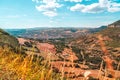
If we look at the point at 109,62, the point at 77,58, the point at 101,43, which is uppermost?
the point at 101,43

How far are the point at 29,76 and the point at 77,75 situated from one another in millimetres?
4351

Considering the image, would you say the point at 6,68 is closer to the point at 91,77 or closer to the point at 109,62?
the point at 109,62

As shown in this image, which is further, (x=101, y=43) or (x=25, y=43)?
(x=25, y=43)

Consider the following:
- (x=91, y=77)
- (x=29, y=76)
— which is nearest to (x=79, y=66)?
(x=91, y=77)

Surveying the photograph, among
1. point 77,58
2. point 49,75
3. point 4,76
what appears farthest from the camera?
point 77,58

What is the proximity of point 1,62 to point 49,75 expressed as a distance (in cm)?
157

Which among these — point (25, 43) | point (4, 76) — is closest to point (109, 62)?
point (4, 76)

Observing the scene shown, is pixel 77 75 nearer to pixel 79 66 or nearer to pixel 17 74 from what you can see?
pixel 79 66

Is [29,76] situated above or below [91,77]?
above

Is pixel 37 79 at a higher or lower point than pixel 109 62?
lower

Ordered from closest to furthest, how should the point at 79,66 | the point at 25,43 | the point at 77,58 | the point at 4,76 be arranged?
the point at 4,76
the point at 79,66
the point at 77,58
the point at 25,43

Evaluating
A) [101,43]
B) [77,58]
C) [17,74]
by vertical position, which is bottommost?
[77,58]

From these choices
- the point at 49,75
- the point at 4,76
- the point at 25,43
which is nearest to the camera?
the point at 4,76

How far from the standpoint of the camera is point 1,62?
26.1 ft
